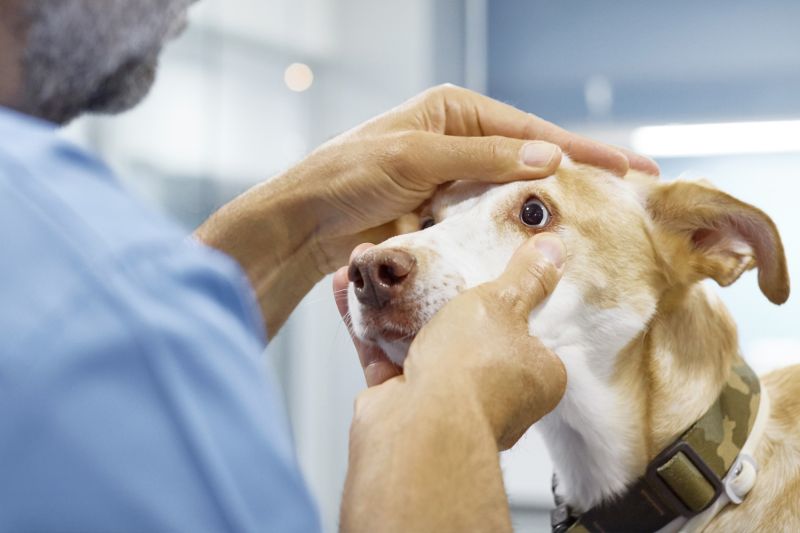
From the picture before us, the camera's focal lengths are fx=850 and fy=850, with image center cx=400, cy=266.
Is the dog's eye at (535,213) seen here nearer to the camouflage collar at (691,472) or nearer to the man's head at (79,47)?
the camouflage collar at (691,472)

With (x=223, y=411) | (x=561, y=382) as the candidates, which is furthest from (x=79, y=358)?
(x=561, y=382)

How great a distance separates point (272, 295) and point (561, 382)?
671 millimetres

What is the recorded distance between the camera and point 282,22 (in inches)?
125

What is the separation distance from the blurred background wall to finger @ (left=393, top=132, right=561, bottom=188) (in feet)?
4.98

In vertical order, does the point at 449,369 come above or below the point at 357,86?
above

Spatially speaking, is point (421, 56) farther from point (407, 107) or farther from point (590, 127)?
point (407, 107)

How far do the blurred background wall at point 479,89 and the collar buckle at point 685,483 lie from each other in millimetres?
1609

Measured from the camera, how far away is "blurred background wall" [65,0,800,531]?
289 centimetres

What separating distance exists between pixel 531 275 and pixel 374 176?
15.7 inches

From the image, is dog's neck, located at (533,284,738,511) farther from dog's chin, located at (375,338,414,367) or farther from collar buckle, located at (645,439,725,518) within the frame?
dog's chin, located at (375,338,414,367)

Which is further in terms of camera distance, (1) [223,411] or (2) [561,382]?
(2) [561,382]

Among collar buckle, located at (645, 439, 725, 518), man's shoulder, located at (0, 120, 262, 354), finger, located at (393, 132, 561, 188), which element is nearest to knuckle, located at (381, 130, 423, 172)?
finger, located at (393, 132, 561, 188)

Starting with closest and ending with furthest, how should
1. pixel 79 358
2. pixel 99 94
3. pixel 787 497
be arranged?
pixel 79 358
pixel 99 94
pixel 787 497

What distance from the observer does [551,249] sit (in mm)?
1119
